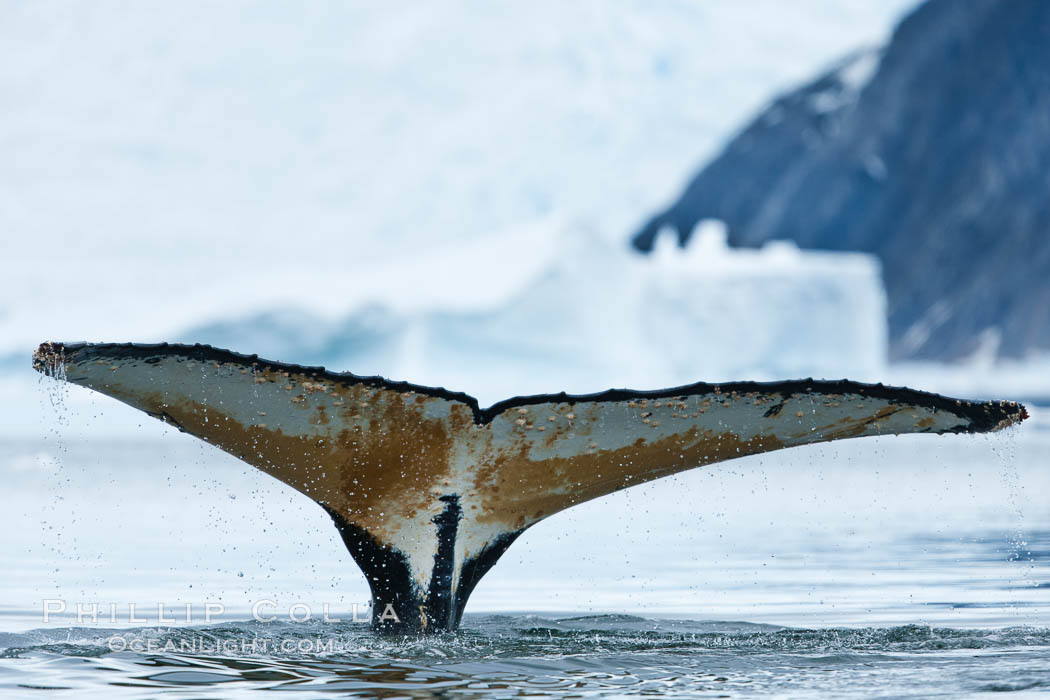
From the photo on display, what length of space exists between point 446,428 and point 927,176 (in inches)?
3376

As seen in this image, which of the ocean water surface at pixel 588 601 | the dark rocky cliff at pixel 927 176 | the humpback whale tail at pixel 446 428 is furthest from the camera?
the dark rocky cliff at pixel 927 176

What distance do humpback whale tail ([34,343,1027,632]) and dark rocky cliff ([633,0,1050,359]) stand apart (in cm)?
7194

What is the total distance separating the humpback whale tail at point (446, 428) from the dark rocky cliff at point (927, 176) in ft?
236

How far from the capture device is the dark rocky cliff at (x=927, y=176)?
76500mm

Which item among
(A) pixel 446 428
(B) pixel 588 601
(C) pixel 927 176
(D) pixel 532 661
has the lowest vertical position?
(D) pixel 532 661

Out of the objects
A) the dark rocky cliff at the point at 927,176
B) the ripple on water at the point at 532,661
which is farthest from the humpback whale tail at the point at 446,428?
the dark rocky cliff at the point at 927,176

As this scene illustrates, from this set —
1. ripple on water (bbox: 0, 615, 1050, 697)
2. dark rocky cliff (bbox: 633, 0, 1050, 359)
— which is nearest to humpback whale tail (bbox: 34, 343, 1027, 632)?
ripple on water (bbox: 0, 615, 1050, 697)

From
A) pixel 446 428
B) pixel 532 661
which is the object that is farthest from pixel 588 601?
pixel 446 428

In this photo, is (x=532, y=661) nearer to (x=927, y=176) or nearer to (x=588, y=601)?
(x=588, y=601)

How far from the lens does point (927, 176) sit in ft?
281

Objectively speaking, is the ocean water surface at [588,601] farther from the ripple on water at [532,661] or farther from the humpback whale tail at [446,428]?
the humpback whale tail at [446,428]

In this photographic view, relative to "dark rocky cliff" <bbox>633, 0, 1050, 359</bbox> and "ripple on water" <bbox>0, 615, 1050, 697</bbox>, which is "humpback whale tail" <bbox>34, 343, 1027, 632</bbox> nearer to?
"ripple on water" <bbox>0, 615, 1050, 697</bbox>

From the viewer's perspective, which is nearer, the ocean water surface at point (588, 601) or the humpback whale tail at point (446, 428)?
the humpback whale tail at point (446, 428)

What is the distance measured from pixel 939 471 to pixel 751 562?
11926 millimetres
